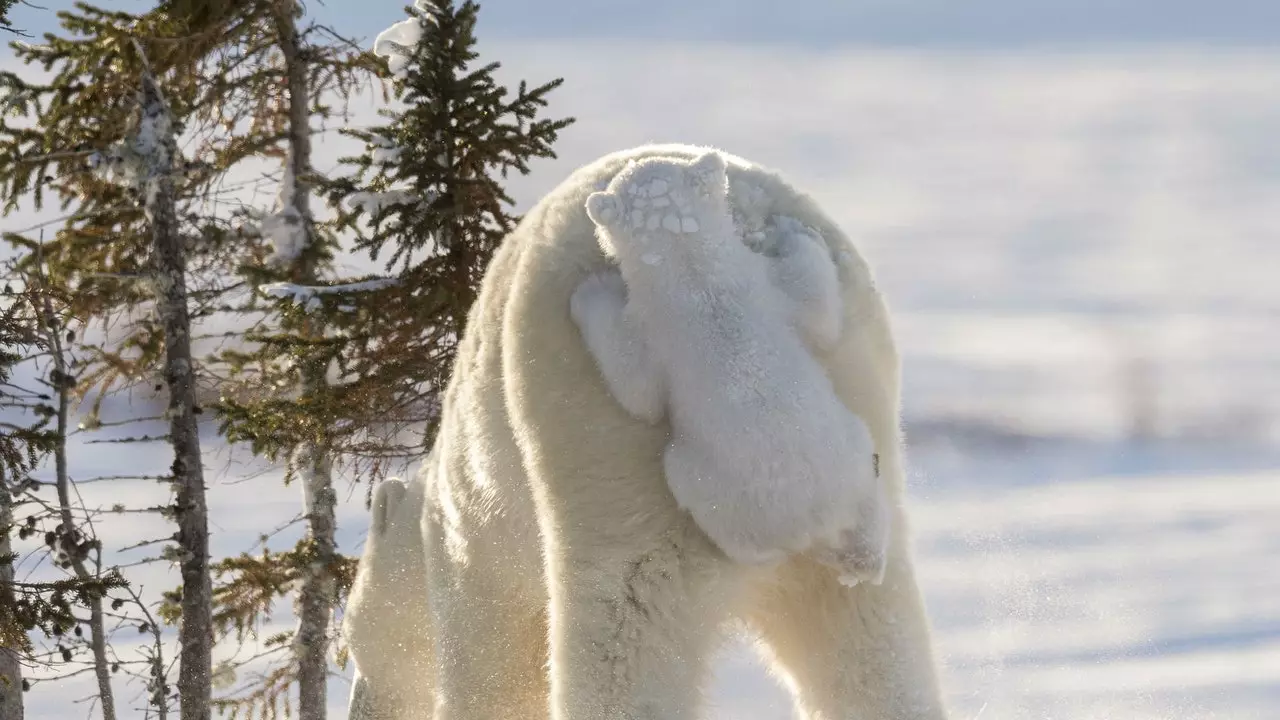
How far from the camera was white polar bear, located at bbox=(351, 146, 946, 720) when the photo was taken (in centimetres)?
332

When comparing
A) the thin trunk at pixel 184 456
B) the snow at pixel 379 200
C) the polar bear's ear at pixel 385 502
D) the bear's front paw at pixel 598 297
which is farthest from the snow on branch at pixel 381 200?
the bear's front paw at pixel 598 297

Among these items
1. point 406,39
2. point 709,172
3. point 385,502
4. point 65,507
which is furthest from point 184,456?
point 709,172

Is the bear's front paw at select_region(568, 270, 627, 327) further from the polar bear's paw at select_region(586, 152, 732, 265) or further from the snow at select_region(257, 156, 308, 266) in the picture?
the snow at select_region(257, 156, 308, 266)

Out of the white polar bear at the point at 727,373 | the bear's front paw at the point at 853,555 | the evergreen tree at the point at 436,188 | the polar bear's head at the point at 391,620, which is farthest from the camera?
the evergreen tree at the point at 436,188

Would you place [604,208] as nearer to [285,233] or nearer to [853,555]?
[853,555]

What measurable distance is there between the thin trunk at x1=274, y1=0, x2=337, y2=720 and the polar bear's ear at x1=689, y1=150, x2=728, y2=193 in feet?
26.6

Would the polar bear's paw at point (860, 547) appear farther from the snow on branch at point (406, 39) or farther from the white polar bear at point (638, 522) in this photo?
the snow on branch at point (406, 39)

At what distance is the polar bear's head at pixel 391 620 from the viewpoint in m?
5.55

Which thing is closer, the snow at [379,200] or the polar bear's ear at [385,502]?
the polar bear's ear at [385,502]

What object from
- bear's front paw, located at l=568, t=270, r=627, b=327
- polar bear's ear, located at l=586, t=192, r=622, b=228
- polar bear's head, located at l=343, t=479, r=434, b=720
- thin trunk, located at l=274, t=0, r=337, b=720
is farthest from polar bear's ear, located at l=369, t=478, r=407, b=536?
thin trunk, located at l=274, t=0, r=337, b=720

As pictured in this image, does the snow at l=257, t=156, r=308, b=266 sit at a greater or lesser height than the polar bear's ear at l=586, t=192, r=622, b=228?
lesser

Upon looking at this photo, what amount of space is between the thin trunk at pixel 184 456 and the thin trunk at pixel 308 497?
1183 mm

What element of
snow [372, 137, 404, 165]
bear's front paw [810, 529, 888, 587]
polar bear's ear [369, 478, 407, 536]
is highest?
snow [372, 137, 404, 165]

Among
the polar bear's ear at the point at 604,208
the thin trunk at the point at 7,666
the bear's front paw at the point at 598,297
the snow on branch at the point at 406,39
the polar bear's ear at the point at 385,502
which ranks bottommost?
the thin trunk at the point at 7,666
